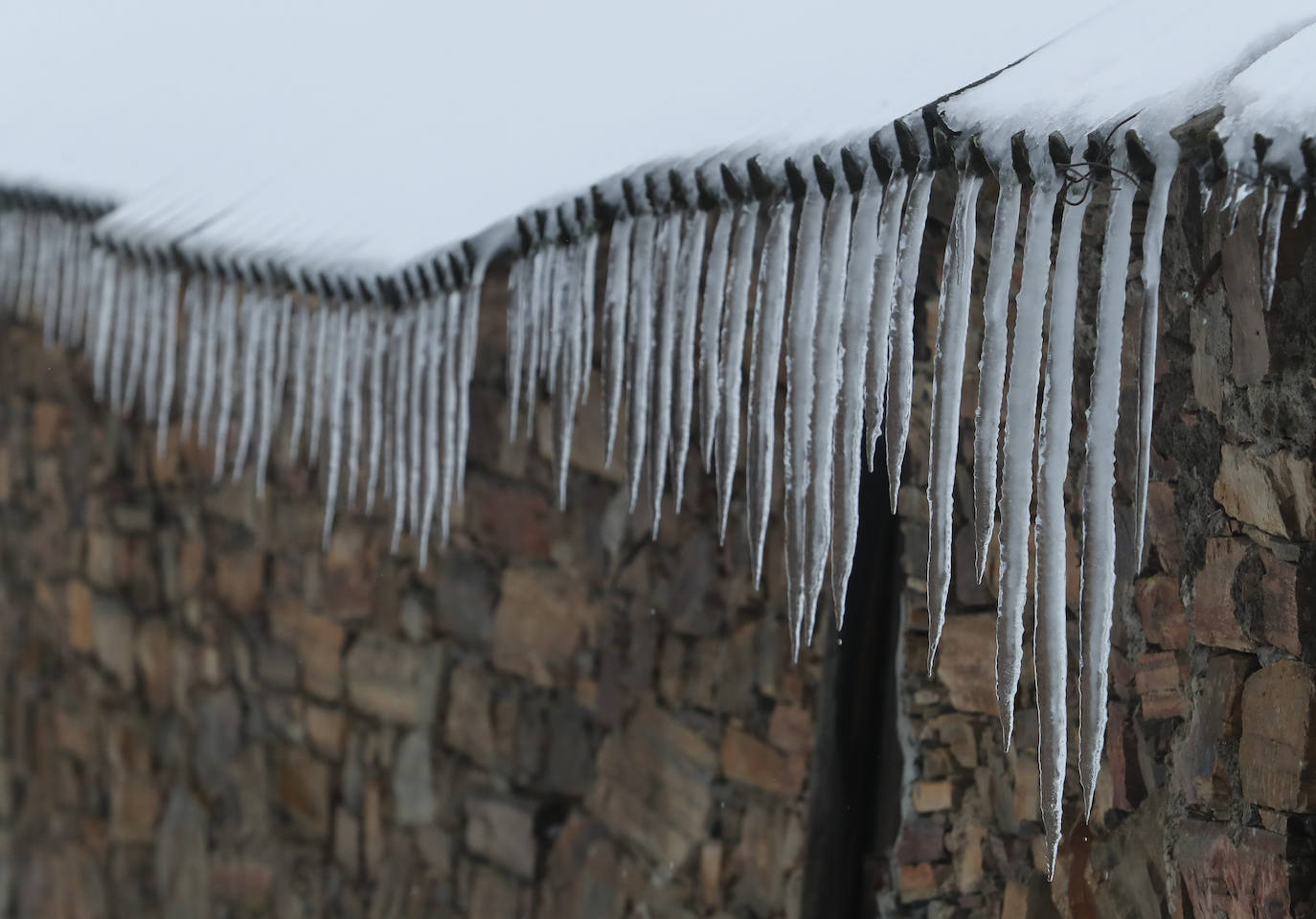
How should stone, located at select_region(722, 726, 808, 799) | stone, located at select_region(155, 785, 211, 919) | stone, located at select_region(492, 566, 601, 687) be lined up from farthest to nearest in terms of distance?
stone, located at select_region(155, 785, 211, 919) < stone, located at select_region(492, 566, 601, 687) < stone, located at select_region(722, 726, 808, 799)

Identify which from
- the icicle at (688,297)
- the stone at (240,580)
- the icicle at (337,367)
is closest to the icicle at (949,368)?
the icicle at (688,297)

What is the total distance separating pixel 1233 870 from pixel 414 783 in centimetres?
199

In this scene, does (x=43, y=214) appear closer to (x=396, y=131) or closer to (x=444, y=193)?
(x=396, y=131)

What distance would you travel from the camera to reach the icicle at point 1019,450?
147 centimetres

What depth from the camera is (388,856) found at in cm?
324

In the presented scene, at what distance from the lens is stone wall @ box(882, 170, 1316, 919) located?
4.90ft

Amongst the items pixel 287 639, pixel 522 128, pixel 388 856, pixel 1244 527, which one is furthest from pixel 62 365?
pixel 1244 527

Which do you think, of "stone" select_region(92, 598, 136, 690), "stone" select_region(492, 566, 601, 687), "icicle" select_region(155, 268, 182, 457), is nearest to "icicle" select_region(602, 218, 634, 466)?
"stone" select_region(492, 566, 601, 687)

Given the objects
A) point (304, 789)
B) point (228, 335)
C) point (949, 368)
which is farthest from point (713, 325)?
point (304, 789)

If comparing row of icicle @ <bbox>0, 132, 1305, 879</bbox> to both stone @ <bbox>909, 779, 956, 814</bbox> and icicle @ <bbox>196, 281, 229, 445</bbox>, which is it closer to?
icicle @ <bbox>196, 281, 229, 445</bbox>

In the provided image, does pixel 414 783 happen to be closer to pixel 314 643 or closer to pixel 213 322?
pixel 314 643

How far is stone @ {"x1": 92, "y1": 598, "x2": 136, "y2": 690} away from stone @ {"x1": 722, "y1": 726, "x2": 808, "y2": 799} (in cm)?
232

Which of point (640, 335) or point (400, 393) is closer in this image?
point (640, 335)

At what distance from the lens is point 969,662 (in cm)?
202
